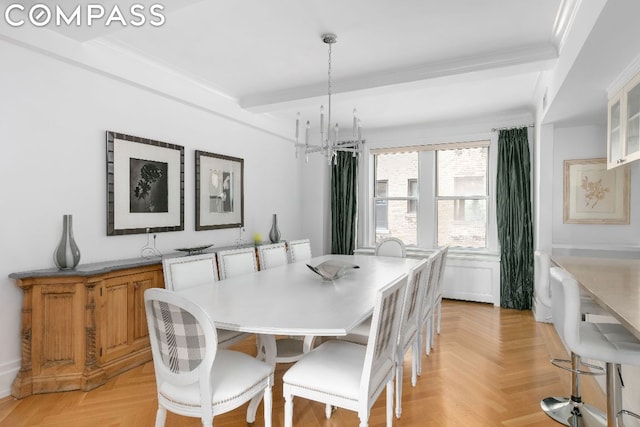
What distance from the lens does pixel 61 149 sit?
281 cm

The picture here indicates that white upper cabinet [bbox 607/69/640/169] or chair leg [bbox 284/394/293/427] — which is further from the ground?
white upper cabinet [bbox 607/69/640/169]

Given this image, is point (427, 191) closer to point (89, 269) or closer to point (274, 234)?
point (274, 234)

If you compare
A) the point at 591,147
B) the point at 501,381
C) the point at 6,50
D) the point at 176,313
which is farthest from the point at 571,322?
the point at 6,50

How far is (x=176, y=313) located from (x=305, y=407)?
1.26 meters

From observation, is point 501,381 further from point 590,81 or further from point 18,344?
point 18,344

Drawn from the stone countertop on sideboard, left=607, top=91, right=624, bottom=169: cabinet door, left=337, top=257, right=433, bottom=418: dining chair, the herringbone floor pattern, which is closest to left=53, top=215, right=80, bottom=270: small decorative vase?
the stone countertop on sideboard

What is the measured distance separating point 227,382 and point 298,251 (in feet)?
7.94

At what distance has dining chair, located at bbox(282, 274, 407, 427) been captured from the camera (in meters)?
1.66

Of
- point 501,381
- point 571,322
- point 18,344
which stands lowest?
point 501,381

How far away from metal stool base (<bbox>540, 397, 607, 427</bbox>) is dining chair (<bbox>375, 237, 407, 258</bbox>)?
2129 millimetres

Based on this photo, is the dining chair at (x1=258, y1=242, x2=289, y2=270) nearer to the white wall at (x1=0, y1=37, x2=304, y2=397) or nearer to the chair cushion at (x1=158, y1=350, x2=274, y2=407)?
the white wall at (x1=0, y1=37, x2=304, y2=397)

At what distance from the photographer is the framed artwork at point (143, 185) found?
315 cm

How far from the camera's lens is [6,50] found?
8.20 ft

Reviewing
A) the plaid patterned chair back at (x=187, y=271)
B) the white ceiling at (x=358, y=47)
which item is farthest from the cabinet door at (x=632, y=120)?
the plaid patterned chair back at (x=187, y=271)
